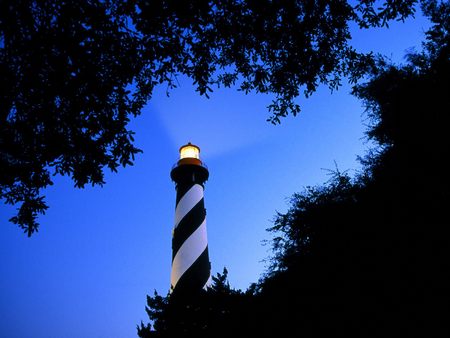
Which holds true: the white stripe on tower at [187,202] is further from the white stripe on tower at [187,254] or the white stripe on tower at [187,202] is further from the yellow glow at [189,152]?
the yellow glow at [189,152]

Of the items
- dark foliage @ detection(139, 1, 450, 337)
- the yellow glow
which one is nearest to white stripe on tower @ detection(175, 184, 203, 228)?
the yellow glow

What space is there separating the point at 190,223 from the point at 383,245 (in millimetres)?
13088

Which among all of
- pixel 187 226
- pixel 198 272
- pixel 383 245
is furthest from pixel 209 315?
pixel 187 226

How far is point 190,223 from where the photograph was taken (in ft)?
57.9

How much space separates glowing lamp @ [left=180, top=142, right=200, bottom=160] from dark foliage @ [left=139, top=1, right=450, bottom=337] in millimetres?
10699

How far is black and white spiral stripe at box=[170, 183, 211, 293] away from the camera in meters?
16.1

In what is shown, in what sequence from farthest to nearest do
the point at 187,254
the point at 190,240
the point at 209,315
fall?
the point at 190,240 → the point at 187,254 → the point at 209,315

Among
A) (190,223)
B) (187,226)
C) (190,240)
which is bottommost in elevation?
(190,240)

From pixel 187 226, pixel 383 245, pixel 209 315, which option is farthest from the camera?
pixel 187 226

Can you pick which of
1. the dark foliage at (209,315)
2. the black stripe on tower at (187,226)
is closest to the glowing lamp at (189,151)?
the black stripe on tower at (187,226)

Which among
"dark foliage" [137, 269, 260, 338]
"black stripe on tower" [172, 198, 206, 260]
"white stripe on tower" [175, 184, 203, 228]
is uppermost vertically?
"white stripe on tower" [175, 184, 203, 228]

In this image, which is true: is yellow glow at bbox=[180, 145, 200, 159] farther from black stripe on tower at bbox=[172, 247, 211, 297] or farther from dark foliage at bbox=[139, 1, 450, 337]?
dark foliage at bbox=[139, 1, 450, 337]

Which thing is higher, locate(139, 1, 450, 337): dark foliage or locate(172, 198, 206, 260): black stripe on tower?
locate(172, 198, 206, 260): black stripe on tower

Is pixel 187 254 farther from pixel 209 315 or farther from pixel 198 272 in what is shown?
pixel 209 315
